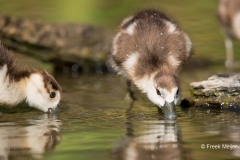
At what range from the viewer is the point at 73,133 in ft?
20.2

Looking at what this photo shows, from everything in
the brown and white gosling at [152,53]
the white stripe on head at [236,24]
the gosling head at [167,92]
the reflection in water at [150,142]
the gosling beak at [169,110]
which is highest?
the white stripe on head at [236,24]

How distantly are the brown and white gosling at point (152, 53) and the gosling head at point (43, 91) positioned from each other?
84 cm

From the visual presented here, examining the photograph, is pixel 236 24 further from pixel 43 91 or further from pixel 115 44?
pixel 43 91

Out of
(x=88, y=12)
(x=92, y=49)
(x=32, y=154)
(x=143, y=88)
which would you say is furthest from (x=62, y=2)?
(x=32, y=154)

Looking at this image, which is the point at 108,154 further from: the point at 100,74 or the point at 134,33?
the point at 100,74

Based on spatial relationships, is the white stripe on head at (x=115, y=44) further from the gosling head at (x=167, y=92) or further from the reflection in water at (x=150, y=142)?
the reflection in water at (x=150, y=142)

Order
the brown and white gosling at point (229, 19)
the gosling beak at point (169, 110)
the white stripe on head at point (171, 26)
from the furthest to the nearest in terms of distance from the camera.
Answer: the brown and white gosling at point (229, 19)
the white stripe on head at point (171, 26)
the gosling beak at point (169, 110)

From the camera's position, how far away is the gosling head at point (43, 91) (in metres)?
7.56

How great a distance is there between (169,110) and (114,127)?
0.72 m

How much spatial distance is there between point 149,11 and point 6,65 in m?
1.92

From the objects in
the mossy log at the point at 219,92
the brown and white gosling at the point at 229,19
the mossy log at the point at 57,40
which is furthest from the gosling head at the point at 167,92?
the brown and white gosling at the point at 229,19

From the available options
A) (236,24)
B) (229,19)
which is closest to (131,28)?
(236,24)

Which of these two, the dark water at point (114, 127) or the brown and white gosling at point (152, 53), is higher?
the brown and white gosling at point (152, 53)

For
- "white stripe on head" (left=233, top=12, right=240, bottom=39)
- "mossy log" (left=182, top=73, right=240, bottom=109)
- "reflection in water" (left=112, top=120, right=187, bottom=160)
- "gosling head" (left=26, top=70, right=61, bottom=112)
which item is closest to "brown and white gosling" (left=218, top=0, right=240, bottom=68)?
"white stripe on head" (left=233, top=12, right=240, bottom=39)
